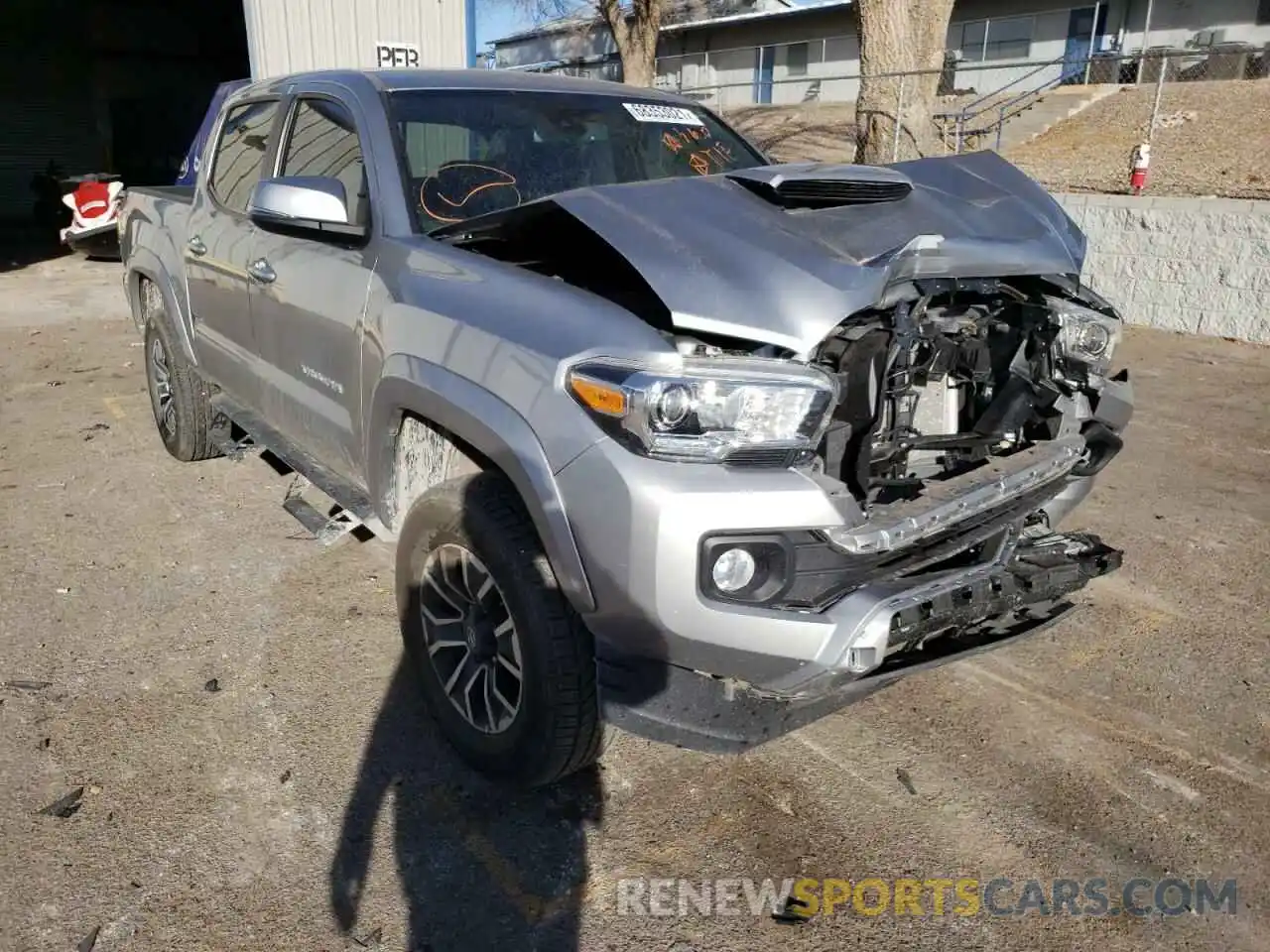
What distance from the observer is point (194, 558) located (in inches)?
174

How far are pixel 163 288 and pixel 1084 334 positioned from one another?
14.5 feet

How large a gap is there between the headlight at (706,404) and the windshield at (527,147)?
1229 millimetres

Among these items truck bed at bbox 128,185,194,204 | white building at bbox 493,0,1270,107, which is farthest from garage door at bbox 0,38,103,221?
truck bed at bbox 128,185,194,204

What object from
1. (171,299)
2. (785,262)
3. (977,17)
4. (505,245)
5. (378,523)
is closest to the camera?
(785,262)

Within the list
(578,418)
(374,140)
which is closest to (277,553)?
(374,140)

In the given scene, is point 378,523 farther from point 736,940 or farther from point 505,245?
point 736,940

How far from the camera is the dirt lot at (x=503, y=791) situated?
95.2 inches

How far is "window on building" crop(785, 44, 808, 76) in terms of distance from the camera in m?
30.8

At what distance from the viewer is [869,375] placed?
2465mm

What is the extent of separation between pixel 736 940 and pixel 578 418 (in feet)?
4.28

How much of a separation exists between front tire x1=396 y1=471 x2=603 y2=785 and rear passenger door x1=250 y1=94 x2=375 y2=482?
2.07ft

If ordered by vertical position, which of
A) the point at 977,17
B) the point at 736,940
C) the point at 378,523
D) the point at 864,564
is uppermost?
the point at 977,17

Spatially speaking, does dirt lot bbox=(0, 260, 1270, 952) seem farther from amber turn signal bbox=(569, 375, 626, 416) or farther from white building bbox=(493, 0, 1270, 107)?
white building bbox=(493, 0, 1270, 107)

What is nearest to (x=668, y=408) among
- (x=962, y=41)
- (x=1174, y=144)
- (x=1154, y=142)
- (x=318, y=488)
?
(x=318, y=488)
